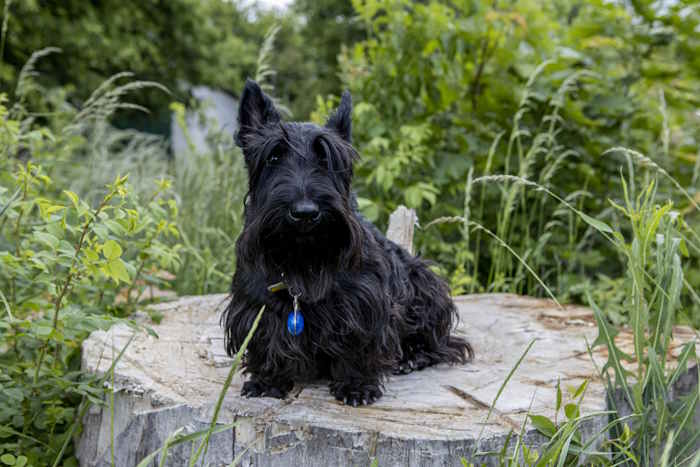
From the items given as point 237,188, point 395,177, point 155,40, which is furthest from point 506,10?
point 155,40

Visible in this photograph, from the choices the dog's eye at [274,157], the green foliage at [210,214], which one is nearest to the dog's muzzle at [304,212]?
the dog's eye at [274,157]

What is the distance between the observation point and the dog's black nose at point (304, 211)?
2039 millimetres

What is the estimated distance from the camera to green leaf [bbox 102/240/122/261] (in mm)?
2035

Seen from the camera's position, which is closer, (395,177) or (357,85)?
(395,177)

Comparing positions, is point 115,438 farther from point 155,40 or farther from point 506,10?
point 155,40

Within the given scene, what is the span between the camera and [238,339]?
2.39m

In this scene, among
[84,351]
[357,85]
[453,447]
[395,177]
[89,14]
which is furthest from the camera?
[89,14]

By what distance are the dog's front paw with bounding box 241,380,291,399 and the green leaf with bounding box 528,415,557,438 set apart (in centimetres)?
84

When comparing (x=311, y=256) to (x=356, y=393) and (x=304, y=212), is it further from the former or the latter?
(x=356, y=393)

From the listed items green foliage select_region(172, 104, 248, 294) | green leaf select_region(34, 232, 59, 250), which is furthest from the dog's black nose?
green foliage select_region(172, 104, 248, 294)

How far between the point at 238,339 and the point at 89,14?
417 inches

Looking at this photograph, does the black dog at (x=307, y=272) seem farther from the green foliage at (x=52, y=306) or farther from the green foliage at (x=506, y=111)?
the green foliage at (x=506, y=111)

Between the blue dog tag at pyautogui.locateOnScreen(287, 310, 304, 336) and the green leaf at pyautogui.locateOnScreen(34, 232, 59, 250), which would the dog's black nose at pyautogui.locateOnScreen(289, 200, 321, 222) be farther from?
the green leaf at pyautogui.locateOnScreen(34, 232, 59, 250)

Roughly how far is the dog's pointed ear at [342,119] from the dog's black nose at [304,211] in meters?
0.53
